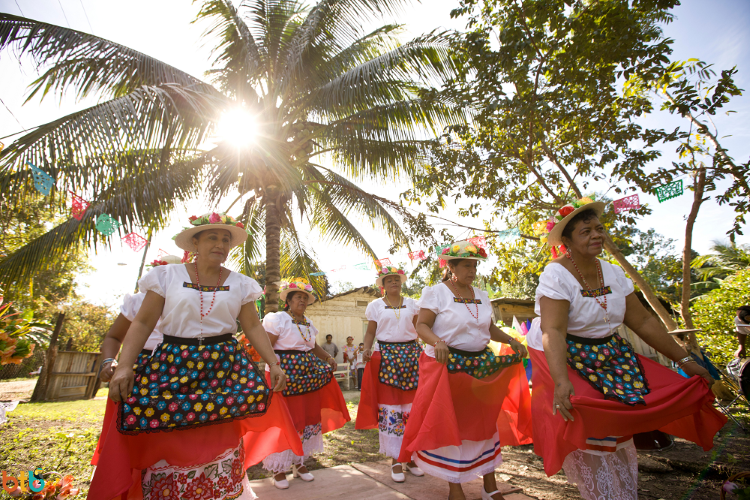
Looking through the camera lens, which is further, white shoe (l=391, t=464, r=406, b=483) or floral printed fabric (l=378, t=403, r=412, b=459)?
floral printed fabric (l=378, t=403, r=412, b=459)

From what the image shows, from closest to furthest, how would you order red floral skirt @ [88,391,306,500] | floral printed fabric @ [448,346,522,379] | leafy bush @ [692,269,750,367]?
red floral skirt @ [88,391,306,500] < floral printed fabric @ [448,346,522,379] < leafy bush @ [692,269,750,367]

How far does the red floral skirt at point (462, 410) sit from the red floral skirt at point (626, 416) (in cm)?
62

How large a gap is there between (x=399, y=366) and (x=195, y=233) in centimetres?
245

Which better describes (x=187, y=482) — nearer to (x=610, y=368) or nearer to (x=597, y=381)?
(x=597, y=381)

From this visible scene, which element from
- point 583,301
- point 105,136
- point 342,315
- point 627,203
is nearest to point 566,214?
point 583,301

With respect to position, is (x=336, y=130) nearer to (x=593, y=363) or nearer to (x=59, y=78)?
(x=59, y=78)

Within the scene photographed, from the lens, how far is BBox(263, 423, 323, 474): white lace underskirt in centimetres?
354

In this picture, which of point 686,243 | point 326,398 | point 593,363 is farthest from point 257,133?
point 686,243

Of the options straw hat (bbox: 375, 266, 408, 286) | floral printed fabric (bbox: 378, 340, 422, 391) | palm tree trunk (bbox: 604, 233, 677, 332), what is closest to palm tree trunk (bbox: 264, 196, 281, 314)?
straw hat (bbox: 375, 266, 408, 286)

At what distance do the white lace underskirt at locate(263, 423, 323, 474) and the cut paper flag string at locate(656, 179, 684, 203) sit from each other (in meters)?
4.94

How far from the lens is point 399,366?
4074 mm

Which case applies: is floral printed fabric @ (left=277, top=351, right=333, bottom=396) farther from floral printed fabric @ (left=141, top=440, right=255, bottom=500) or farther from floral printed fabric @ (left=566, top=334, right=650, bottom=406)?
floral printed fabric @ (left=566, top=334, right=650, bottom=406)

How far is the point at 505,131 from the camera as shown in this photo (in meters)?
6.13

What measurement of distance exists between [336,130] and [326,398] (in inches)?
207
